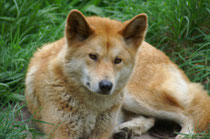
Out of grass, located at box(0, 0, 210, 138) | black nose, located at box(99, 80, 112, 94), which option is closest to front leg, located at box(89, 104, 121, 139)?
black nose, located at box(99, 80, 112, 94)

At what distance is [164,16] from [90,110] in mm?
3033

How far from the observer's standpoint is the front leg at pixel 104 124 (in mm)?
3960

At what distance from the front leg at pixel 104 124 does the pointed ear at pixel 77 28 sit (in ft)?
3.35

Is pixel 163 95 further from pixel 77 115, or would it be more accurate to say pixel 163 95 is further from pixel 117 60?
pixel 77 115

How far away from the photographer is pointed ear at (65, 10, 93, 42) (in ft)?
11.5

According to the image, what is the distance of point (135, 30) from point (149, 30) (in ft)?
7.75

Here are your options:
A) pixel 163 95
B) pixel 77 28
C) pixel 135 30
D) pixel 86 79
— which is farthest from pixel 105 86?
pixel 163 95

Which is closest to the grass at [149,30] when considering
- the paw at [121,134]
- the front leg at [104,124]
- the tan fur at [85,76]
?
the tan fur at [85,76]

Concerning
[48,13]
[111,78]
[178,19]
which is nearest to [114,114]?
[111,78]

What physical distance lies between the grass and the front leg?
1537 millimetres

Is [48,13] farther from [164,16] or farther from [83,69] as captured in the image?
[83,69]

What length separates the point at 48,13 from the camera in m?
6.40

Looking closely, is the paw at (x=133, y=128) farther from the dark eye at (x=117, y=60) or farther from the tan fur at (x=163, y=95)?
the dark eye at (x=117, y=60)

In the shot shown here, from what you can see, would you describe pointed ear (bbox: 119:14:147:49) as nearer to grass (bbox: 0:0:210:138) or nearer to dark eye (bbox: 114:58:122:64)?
dark eye (bbox: 114:58:122:64)
